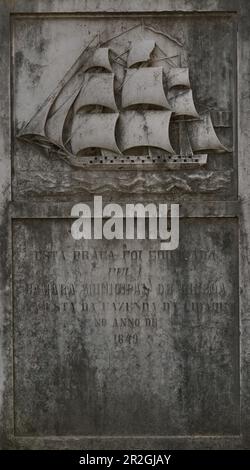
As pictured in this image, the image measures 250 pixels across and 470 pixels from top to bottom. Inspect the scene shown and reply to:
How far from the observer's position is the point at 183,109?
8102 millimetres

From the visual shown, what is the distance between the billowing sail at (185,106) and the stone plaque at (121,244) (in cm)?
2

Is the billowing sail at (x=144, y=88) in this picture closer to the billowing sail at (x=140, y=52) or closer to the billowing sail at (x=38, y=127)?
the billowing sail at (x=140, y=52)

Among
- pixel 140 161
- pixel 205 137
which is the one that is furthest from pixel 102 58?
pixel 205 137

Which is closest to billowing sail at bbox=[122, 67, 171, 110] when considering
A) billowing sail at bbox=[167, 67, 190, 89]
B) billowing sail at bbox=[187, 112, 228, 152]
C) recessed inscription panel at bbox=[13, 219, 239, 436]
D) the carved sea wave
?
billowing sail at bbox=[167, 67, 190, 89]

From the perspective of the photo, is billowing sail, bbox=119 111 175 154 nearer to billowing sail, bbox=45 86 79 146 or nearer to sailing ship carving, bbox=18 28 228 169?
sailing ship carving, bbox=18 28 228 169

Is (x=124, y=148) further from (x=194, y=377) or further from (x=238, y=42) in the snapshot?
(x=194, y=377)

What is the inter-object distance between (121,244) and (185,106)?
1.35 meters

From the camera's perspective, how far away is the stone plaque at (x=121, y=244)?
8.14m

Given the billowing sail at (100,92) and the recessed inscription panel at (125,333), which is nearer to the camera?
the billowing sail at (100,92)

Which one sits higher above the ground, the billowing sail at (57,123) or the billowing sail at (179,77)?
the billowing sail at (179,77)

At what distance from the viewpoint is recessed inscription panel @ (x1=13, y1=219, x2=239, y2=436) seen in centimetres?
819

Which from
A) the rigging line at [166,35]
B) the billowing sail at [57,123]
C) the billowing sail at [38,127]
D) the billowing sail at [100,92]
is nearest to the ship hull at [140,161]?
the billowing sail at [57,123]

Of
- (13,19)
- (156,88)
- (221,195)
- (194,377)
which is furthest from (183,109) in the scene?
(194,377)

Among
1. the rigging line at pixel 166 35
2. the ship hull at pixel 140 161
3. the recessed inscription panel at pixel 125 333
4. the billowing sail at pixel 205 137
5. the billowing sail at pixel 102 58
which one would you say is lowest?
the recessed inscription panel at pixel 125 333
